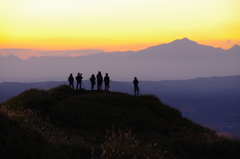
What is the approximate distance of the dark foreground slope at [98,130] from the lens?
44.4 feet

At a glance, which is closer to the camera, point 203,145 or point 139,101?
point 203,145

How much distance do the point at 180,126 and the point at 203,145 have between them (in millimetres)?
7644

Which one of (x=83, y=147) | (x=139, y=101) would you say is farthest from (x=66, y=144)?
(x=139, y=101)

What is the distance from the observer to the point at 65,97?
3291 cm

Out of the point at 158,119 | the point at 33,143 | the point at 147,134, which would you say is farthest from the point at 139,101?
the point at 33,143

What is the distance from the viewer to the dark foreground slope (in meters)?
13.5

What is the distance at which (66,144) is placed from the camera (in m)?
15.7

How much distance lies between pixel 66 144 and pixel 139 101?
60.7ft

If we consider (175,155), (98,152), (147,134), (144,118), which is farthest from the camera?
(144,118)

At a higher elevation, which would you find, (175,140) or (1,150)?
(1,150)

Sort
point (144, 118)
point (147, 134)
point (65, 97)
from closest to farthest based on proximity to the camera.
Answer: point (147, 134), point (144, 118), point (65, 97)

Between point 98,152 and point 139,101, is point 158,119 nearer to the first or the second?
point 139,101

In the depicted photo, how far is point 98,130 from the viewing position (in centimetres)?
2481

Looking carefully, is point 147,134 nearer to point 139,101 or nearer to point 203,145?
point 203,145
